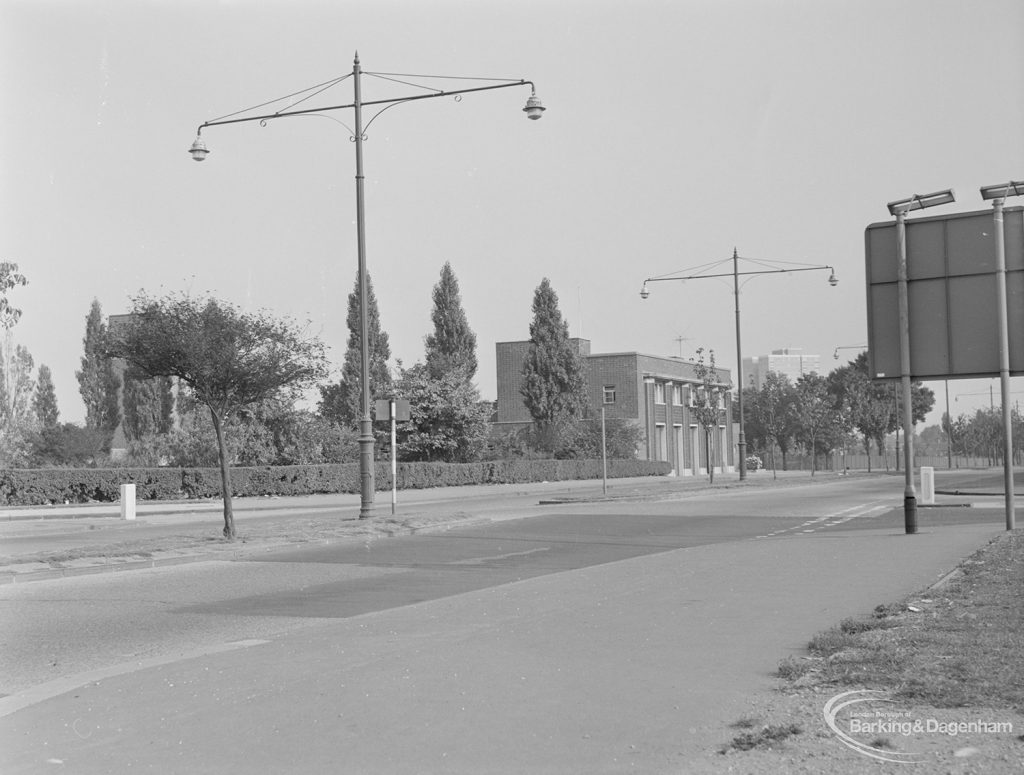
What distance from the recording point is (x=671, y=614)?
34.1 feet

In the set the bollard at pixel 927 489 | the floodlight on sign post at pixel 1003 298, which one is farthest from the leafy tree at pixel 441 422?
the floodlight on sign post at pixel 1003 298

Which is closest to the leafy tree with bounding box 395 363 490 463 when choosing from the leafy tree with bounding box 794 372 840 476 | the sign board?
the leafy tree with bounding box 794 372 840 476

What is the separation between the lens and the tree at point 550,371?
6919 centimetres

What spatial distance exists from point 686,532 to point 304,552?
751 centimetres

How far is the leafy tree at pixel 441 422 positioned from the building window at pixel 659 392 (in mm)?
22879

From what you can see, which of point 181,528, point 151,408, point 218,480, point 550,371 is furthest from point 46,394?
point 181,528

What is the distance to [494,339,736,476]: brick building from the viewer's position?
77.4 metres

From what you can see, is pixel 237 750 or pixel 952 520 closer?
pixel 237 750

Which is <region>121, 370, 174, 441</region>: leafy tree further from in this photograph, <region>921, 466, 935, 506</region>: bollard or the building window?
<region>921, 466, 935, 506</region>: bollard

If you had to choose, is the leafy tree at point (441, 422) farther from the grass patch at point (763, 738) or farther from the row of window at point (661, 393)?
the grass patch at point (763, 738)

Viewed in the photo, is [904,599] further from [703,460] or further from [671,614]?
[703,460]

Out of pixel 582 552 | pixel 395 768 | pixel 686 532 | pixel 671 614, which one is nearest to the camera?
pixel 395 768

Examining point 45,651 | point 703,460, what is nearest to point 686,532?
point 45,651

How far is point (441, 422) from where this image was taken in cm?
5869
